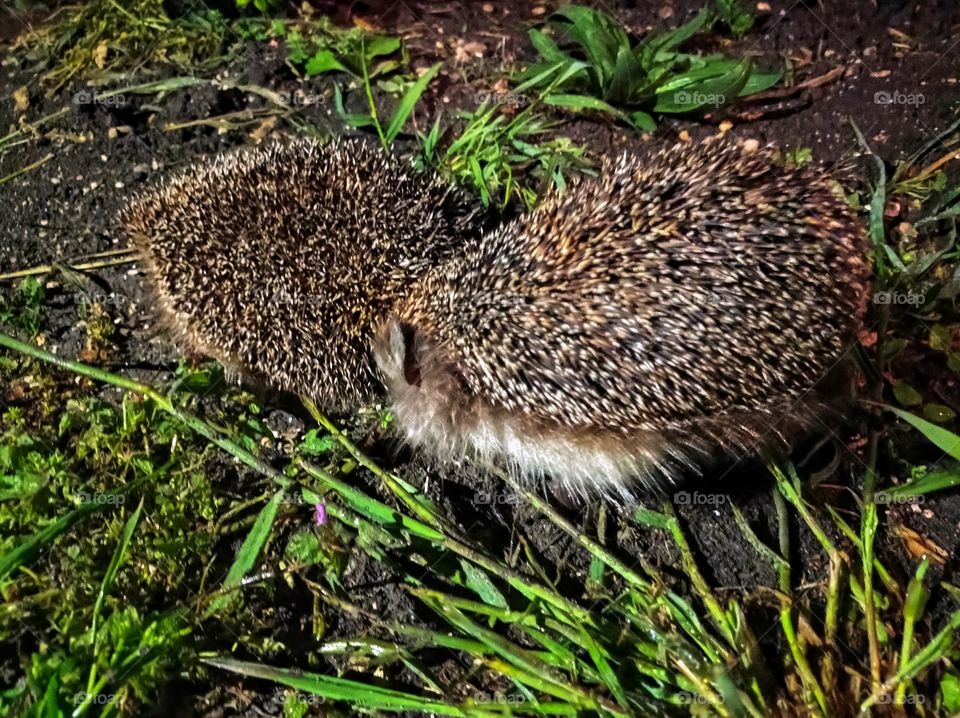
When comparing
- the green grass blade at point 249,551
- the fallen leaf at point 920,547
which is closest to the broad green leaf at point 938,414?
the fallen leaf at point 920,547

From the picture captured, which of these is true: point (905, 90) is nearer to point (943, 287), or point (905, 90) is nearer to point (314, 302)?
point (943, 287)

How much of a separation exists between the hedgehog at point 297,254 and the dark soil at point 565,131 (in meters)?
0.39

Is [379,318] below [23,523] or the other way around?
the other way around

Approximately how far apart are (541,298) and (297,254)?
→ 2.86 feet

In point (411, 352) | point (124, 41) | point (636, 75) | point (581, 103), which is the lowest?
point (411, 352)

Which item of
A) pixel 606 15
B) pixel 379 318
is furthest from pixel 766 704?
pixel 606 15

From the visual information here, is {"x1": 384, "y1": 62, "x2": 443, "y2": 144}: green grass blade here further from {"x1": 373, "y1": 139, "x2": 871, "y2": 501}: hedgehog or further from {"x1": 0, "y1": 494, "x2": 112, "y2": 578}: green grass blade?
{"x1": 0, "y1": 494, "x2": 112, "y2": 578}: green grass blade

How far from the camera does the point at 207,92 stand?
3.57m

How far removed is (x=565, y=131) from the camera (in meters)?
3.48

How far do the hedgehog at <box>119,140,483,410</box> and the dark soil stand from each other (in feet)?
1.28

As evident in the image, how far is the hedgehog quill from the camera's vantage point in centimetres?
203

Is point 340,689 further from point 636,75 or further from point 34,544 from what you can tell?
point 636,75

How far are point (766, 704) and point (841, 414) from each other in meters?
1.09

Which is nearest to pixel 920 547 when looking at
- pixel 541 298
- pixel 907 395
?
pixel 907 395
